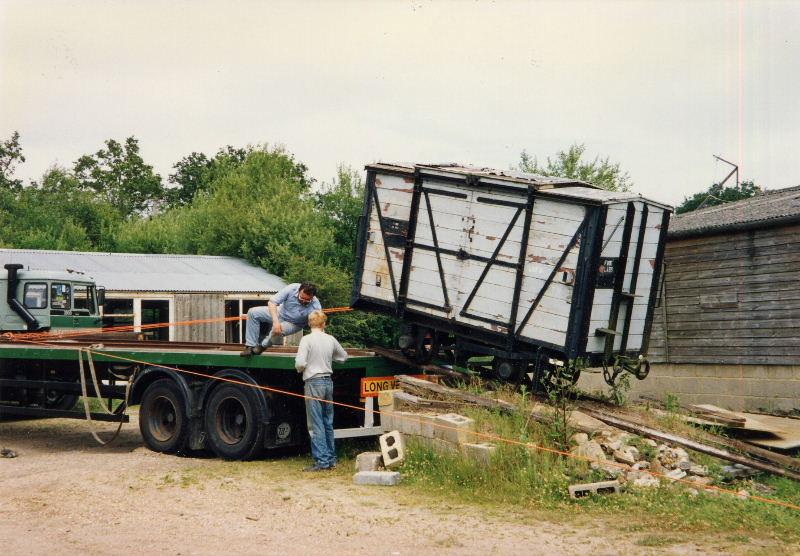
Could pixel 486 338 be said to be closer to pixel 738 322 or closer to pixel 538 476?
pixel 538 476

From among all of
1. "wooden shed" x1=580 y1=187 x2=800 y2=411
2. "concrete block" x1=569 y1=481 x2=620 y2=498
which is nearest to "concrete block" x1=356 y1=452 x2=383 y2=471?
"concrete block" x1=569 y1=481 x2=620 y2=498

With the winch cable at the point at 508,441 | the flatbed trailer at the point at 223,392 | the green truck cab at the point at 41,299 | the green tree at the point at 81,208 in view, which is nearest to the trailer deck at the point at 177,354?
the flatbed trailer at the point at 223,392

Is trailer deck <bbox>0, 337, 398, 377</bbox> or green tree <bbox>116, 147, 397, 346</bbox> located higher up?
green tree <bbox>116, 147, 397, 346</bbox>

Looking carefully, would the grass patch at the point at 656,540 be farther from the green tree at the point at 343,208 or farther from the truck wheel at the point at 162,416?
the green tree at the point at 343,208

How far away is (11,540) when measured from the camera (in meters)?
7.29

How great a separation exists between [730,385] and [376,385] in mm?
8109

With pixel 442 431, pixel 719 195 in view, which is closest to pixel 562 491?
pixel 442 431

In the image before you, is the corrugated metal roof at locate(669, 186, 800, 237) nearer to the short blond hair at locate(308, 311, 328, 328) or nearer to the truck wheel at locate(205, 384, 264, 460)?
the short blond hair at locate(308, 311, 328, 328)

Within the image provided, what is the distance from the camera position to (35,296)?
624 inches

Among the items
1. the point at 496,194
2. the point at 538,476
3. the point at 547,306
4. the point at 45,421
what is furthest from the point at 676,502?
the point at 45,421

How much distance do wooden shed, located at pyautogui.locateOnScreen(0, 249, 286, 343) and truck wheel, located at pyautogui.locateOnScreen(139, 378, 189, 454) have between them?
11263 mm

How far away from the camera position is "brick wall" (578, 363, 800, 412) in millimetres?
15289

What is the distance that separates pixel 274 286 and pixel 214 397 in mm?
16099

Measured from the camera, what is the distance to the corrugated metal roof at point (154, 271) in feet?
79.1
